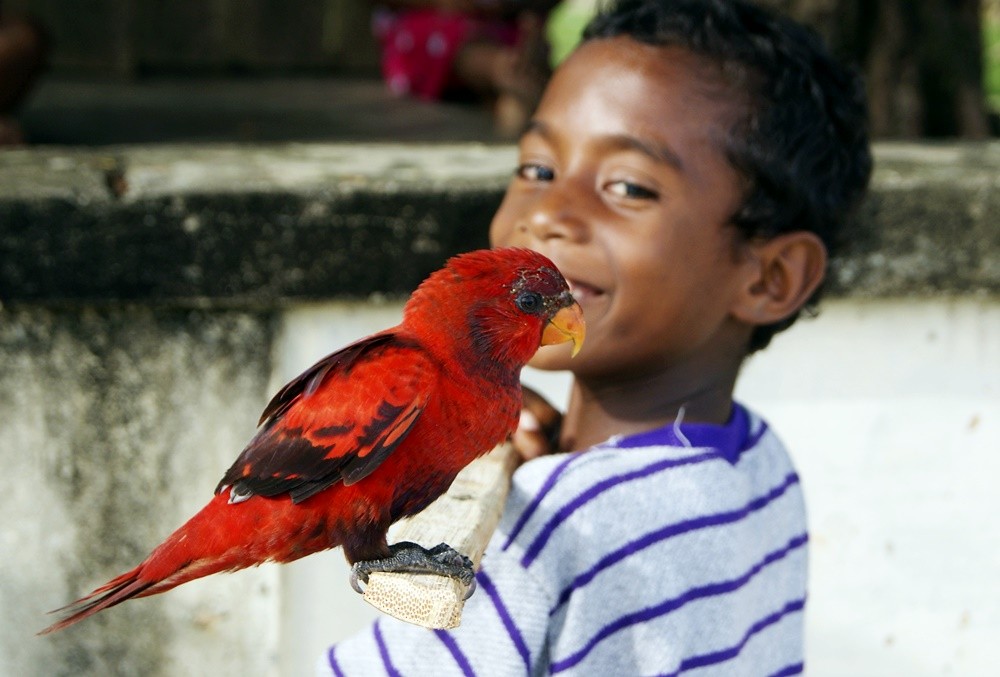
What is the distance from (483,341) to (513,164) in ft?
3.79

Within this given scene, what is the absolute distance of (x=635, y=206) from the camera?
155 centimetres

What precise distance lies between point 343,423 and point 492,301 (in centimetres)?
20

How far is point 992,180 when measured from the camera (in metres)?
2.24

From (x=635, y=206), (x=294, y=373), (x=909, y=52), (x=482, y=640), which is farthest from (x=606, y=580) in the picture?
(x=909, y=52)

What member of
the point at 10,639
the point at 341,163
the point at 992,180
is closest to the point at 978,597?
the point at 992,180

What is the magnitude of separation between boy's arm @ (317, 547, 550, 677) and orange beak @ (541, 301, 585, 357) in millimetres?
287

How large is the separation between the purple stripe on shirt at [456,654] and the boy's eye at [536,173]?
654 millimetres

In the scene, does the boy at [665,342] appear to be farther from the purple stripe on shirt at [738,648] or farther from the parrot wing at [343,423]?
the parrot wing at [343,423]

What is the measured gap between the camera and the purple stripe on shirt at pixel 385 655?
4.43 feet

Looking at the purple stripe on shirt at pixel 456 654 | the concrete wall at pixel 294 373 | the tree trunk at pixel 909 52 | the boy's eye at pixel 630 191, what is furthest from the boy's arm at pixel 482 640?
the tree trunk at pixel 909 52

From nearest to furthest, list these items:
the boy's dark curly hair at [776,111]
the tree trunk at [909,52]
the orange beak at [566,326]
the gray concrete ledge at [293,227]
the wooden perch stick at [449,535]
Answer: the wooden perch stick at [449,535], the orange beak at [566,326], the boy's dark curly hair at [776,111], the gray concrete ledge at [293,227], the tree trunk at [909,52]

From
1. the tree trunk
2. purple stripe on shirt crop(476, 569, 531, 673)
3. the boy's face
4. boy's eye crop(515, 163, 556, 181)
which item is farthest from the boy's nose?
the tree trunk

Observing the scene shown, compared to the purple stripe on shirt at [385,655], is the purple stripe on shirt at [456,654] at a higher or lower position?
higher

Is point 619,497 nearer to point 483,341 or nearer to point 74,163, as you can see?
point 483,341
